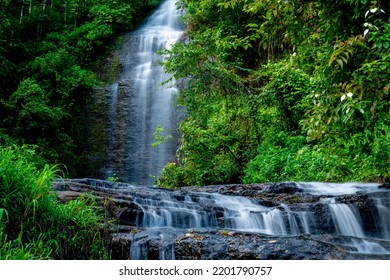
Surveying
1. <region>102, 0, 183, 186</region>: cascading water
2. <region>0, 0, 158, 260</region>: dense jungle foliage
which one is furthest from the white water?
<region>102, 0, 183, 186</region>: cascading water

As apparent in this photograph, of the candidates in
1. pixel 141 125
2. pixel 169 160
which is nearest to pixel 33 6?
pixel 141 125

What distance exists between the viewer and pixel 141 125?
16172 millimetres

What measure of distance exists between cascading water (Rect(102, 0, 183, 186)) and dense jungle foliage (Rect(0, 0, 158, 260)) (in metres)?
1.42

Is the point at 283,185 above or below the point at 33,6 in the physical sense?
below

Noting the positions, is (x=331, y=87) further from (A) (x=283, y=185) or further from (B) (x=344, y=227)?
(A) (x=283, y=185)

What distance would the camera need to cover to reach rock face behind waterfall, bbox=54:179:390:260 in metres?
3.63

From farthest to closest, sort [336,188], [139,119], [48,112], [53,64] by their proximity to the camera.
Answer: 1. [53,64]
2. [139,119]
3. [48,112]
4. [336,188]

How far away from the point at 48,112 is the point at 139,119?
4.22m

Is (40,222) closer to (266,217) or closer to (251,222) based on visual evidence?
(251,222)

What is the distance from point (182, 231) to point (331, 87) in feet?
7.13

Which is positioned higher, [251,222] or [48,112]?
[251,222]

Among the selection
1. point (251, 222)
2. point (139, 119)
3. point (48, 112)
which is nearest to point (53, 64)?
point (139, 119)

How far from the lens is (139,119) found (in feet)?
53.4

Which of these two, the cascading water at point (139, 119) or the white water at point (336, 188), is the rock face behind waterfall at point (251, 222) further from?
the cascading water at point (139, 119)
